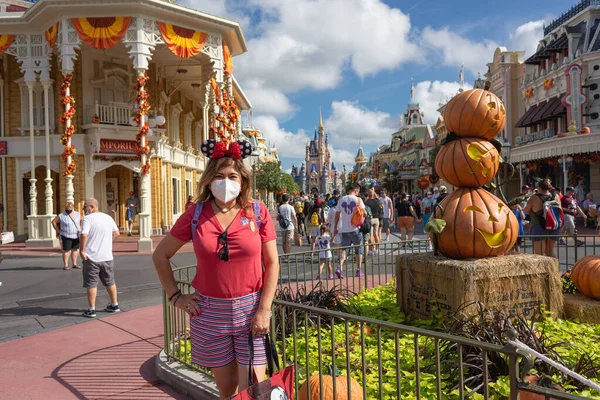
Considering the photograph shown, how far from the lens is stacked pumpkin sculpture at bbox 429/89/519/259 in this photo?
4.62 m

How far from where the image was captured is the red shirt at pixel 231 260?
277 cm

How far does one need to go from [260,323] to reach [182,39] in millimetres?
15949

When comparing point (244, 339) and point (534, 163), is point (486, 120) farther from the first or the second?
point (534, 163)

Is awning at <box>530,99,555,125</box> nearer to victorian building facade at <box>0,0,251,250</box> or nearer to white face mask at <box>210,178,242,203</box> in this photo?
victorian building facade at <box>0,0,251,250</box>

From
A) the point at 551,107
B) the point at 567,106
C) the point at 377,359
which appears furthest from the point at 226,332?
the point at 551,107

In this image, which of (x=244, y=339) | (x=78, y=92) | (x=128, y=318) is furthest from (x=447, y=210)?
(x=78, y=92)

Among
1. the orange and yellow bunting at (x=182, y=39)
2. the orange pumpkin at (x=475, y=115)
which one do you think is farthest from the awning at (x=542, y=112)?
the orange pumpkin at (x=475, y=115)

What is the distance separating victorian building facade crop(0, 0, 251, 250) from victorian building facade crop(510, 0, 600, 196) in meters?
16.0

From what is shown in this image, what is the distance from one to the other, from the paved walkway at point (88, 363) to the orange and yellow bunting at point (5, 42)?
15.2m

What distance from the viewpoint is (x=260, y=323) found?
2740 mm

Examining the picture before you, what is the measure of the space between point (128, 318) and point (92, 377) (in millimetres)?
2149

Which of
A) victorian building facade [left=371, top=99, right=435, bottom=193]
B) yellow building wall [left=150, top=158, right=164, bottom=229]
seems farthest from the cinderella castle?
yellow building wall [left=150, top=158, right=164, bottom=229]

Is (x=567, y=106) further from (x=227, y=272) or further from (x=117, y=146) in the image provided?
(x=227, y=272)

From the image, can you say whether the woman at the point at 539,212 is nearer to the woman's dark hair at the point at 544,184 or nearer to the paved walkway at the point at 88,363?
the woman's dark hair at the point at 544,184
